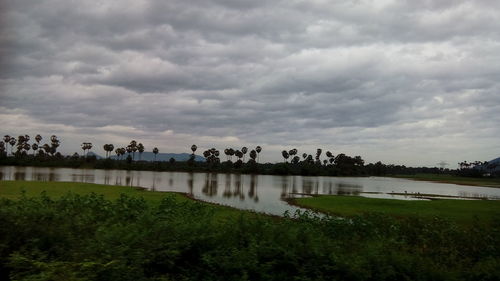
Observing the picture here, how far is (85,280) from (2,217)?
3163mm

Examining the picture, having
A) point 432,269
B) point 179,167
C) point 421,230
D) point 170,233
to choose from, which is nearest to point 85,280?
point 170,233

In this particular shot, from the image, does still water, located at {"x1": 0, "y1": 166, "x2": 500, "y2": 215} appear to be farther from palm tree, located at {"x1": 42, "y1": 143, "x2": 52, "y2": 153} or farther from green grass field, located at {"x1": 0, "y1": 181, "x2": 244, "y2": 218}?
palm tree, located at {"x1": 42, "y1": 143, "x2": 52, "y2": 153}

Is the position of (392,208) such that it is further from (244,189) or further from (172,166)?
(172,166)

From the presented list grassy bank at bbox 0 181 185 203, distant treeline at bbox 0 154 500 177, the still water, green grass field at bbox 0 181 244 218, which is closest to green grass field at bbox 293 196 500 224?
the still water

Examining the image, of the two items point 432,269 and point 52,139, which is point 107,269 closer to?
point 432,269

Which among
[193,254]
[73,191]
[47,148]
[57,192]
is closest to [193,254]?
[193,254]

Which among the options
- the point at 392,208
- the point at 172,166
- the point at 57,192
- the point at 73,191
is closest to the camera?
the point at 73,191

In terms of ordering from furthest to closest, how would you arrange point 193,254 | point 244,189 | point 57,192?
point 244,189
point 57,192
point 193,254

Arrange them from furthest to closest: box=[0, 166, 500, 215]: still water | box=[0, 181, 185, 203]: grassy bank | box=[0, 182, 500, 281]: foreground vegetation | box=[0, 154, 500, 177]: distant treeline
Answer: box=[0, 154, 500, 177]: distant treeline < box=[0, 166, 500, 215]: still water < box=[0, 181, 185, 203]: grassy bank < box=[0, 182, 500, 281]: foreground vegetation

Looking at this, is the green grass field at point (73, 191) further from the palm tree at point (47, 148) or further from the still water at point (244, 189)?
the palm tree at point (47, 148)

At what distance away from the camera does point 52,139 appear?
6959 inches

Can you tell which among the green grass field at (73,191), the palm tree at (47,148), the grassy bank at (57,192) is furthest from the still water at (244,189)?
the palm tree at (47,148)

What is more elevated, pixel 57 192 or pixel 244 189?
pixel 57 192

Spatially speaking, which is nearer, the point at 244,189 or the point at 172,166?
the point at 244,189
